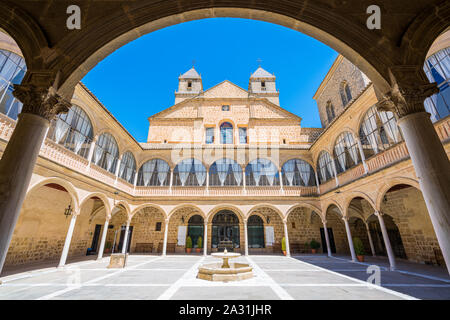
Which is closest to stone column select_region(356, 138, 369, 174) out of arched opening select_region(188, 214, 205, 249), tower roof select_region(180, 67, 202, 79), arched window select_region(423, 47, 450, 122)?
arched window select_region(423, 47, 450, 122)

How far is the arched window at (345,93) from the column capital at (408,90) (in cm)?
1447

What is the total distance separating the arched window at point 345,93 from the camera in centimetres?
1611

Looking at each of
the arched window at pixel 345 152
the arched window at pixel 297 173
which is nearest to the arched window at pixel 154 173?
the arched window at pixel 297 173

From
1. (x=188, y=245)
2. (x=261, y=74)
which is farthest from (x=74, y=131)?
(x=261, y=74)

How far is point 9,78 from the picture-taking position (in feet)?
25.4

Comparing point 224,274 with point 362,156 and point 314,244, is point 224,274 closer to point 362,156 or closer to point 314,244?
point 362,156

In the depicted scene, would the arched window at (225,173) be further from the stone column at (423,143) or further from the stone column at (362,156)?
the stone column at (423,143)

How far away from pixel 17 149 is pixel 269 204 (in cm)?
1380

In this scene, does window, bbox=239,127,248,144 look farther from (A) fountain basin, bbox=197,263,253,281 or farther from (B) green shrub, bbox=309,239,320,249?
(A) fountain basin, bbox=197,263,253,281

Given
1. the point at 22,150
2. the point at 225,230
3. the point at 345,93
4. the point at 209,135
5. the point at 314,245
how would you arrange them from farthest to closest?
1. the point at 209,135
2. the point at 225,230
3. the point at 345,93
4. the point at 314,245
5. the point at 22,150

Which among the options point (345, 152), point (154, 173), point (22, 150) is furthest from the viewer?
point (154, 173)

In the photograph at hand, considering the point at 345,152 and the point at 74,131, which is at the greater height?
the point at 74,131

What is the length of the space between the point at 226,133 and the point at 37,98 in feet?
56.0

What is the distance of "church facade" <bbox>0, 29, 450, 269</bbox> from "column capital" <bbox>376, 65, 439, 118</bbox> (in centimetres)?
484
